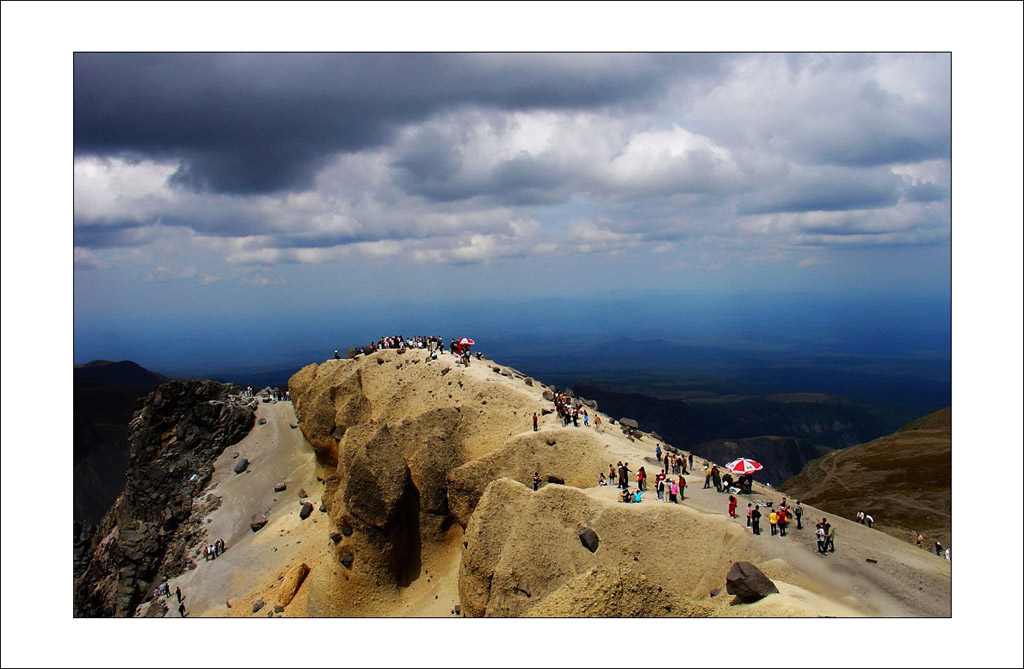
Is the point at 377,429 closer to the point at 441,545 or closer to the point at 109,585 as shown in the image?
the point at 441,545

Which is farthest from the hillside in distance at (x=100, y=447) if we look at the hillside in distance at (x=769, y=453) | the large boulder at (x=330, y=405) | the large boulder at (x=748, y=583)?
the hillside in distance at (x=769, y=453)

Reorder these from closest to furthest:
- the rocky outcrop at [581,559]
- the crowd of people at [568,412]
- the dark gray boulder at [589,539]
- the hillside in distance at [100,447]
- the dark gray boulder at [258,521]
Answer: the rocky outcrop at [581,559] → the dark gray boulder at [589,539] → the crowd of people at [568,412] → the dark gray boulder at [258,521] → the hillside in distance at [100,447]

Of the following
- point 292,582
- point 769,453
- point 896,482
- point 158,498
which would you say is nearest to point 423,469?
point 292,582

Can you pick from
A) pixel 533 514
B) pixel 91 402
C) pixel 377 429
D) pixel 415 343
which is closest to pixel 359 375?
pixel 415 343

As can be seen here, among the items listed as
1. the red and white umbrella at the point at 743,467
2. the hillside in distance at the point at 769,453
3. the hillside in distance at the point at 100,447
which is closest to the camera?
the red and white umbrella at the point at 743,467

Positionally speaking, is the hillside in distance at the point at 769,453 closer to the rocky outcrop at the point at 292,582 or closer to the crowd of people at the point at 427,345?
the crowd of people at the point at 427,345

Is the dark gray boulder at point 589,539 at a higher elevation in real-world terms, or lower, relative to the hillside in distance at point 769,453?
higher
